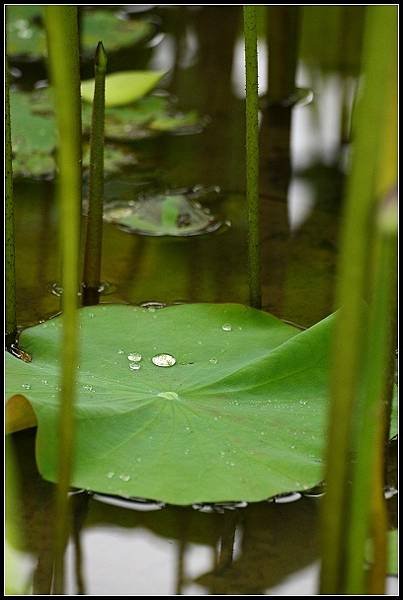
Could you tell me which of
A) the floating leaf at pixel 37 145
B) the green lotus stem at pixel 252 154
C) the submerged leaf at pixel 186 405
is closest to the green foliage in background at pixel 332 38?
the floating leaf at pixel 37 145

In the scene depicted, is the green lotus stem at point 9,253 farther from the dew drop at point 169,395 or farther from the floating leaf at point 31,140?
the floating leaf at point 31,140

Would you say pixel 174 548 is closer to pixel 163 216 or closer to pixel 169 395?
pixel 169 395

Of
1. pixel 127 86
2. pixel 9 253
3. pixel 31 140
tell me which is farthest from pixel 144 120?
pixel 9 253

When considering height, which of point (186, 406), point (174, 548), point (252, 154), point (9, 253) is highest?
point (252, 154)

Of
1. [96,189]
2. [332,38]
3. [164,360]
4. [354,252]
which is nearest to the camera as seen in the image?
[354,252]

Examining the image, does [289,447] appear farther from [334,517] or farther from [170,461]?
[334,517]

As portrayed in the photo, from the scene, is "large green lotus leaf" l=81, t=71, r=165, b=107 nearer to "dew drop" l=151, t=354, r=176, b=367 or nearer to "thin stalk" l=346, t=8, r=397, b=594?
"dew drop" l=151, t=354, r=176, b=367
